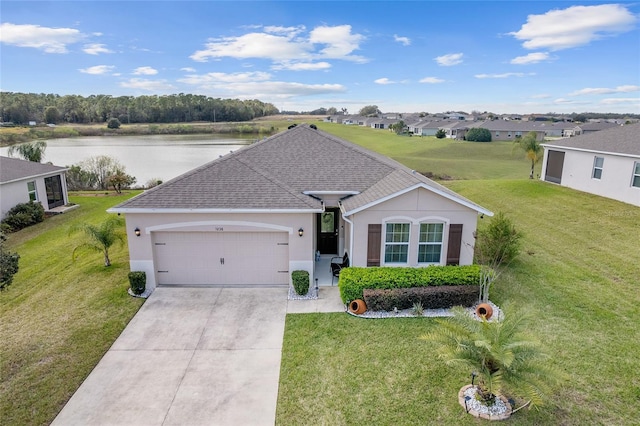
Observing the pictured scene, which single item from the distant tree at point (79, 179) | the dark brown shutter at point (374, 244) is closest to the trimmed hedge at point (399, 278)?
the dark brown shutter at point (374, 244)

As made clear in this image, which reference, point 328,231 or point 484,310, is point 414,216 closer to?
point 484,310

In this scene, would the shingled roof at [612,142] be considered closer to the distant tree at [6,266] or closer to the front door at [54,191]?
the distant tree at [6,266]

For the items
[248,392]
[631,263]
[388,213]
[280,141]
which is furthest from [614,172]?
[248,392]

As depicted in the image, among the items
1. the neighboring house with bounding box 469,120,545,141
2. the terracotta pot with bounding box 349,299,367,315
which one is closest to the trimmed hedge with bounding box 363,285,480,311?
the terracotta pot with bounding box 349,299,367,315

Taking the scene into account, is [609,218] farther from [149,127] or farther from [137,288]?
[149,127]

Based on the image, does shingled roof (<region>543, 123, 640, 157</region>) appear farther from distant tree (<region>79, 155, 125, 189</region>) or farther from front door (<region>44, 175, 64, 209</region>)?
distant tree (<region>79, 155, 125, 189</region>)
